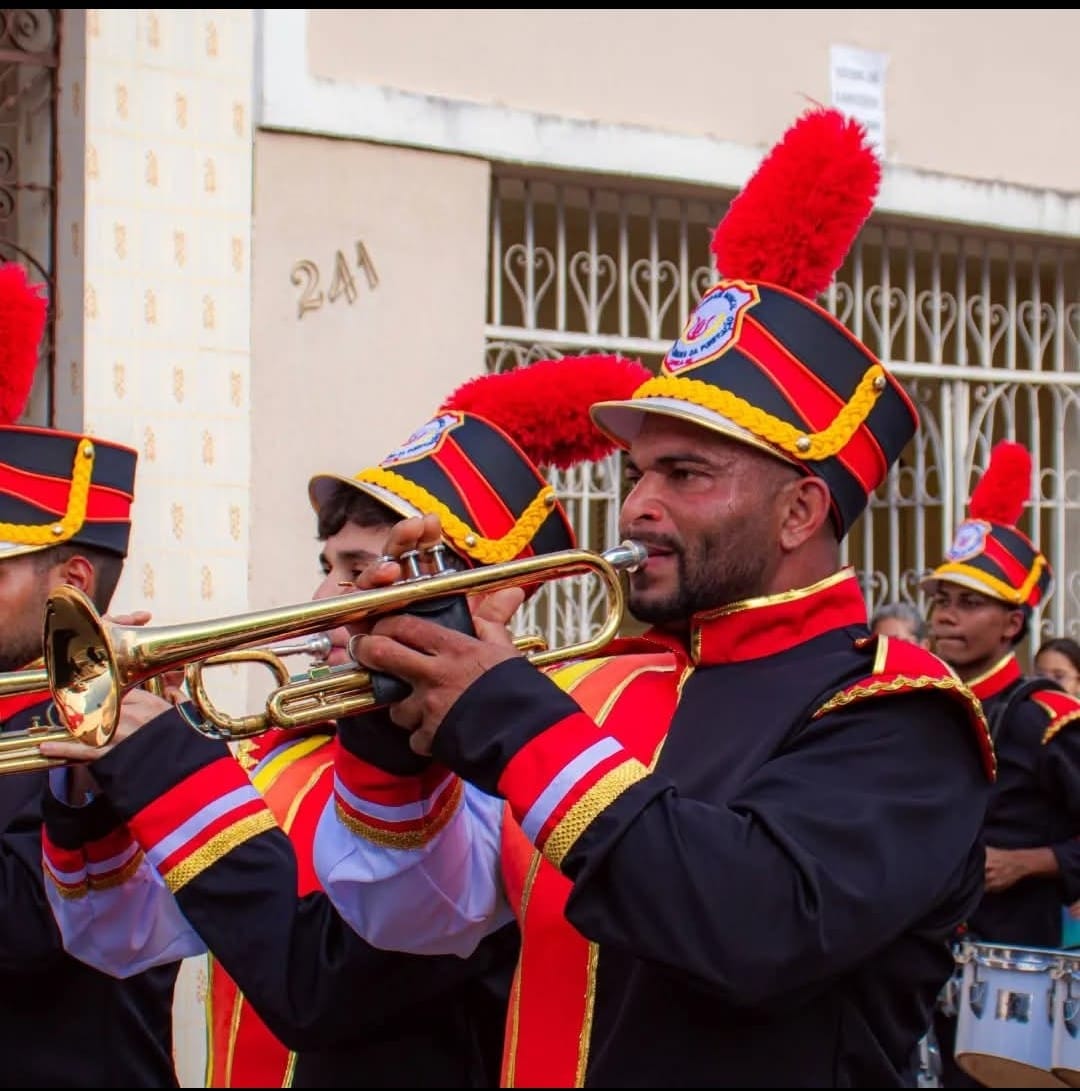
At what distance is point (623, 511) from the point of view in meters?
2.75

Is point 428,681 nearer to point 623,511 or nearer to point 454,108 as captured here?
point 623,511

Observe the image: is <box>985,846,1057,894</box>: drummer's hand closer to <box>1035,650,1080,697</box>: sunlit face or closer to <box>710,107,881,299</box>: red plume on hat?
<box>1035,650,1080,697</box>: sunlit face

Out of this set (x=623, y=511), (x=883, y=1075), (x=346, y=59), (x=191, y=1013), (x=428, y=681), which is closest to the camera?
(x=428, y=681)

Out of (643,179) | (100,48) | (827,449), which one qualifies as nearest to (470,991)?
(827,449)

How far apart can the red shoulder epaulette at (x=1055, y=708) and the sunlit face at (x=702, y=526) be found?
369cm

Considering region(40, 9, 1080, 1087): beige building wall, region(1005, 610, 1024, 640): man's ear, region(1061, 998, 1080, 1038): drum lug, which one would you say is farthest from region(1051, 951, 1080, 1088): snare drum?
region(40, 9, 1080, 1087): beige building wall

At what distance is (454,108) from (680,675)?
14.4 ft

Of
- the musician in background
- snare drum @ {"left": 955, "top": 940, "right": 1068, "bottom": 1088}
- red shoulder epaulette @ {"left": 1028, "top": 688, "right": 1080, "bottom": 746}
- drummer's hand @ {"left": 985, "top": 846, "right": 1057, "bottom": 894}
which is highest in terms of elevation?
the musician in background

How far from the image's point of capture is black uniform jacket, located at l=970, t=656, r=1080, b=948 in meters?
6.04

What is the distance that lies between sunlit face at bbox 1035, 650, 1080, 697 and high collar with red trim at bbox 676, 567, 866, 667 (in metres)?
5.45

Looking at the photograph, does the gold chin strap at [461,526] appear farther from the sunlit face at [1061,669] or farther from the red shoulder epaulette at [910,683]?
the sunlit face at [1061,669]

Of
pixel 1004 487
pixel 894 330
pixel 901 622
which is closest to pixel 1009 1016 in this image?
pixel 1004 487

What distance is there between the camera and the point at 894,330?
8.01 metres

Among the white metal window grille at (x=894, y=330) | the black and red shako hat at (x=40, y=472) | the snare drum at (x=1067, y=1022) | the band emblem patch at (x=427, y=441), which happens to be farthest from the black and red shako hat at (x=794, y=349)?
the white metal window grille at (x=894, y=330)
